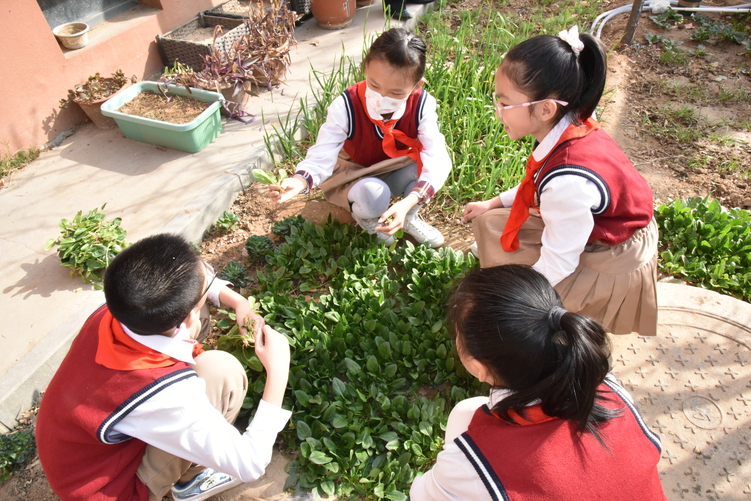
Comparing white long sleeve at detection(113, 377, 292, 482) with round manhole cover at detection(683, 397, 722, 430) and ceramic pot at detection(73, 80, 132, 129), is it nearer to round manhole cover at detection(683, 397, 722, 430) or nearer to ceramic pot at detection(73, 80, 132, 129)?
round manhole cover at detection(683, 397, 722, 430)

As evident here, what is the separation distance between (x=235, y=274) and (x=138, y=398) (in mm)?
1124

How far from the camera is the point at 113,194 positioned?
2.84 m

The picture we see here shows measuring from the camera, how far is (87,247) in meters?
2.31

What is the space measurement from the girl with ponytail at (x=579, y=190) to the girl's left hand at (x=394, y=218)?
444 mm

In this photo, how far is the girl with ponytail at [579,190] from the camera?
1.59 meters

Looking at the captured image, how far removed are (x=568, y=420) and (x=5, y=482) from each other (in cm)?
198

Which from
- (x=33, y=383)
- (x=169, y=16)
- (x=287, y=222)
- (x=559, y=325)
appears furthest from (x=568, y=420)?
(x=169, y=16)

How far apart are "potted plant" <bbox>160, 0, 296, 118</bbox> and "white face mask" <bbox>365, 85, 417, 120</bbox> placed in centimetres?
151

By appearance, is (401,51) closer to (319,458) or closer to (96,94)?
(319,458)

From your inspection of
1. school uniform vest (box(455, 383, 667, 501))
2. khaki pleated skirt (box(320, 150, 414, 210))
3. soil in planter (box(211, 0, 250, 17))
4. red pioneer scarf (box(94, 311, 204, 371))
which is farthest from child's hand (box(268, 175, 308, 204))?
soil in planter (box(211, 0, 250, 17))

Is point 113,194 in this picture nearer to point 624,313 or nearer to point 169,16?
point 169,16

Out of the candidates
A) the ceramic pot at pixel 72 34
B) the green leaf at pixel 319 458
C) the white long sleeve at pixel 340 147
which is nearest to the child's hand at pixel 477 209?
the white long sleeve at pixel 340 147

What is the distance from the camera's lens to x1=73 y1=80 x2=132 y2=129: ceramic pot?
3189mm

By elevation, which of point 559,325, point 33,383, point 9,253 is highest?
point 559,325
